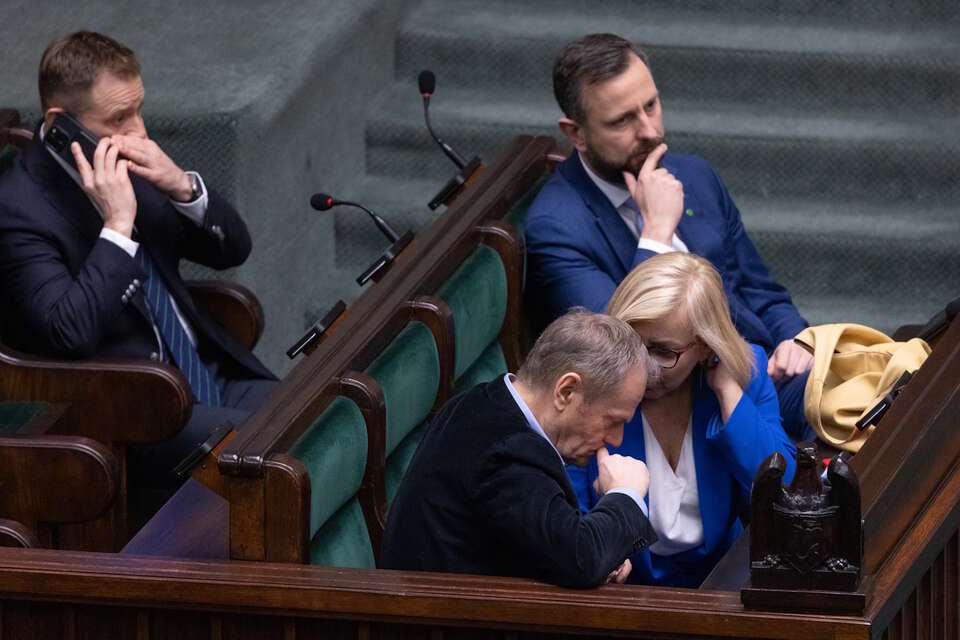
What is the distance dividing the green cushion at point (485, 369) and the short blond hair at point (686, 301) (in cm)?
60

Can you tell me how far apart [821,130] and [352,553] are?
8.33 ft

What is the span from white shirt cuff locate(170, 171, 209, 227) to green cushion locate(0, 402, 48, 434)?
0.56 m

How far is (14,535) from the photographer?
2.65 metres

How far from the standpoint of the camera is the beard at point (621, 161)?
11.4 feet

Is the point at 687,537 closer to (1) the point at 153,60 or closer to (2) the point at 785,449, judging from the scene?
(2) the point at 785,449

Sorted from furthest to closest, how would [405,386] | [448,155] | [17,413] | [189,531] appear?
[448,155] < [17,413] < [405,386] < [189,531]

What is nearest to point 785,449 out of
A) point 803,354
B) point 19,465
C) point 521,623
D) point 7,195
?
point 803,354

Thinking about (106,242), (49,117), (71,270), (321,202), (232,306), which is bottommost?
(232,306)

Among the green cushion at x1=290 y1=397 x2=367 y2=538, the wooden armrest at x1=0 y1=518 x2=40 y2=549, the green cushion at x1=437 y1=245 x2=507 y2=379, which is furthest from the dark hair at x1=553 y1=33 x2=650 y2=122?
the wooden armrest at x1=0 y1=518 x2=40 y2=549

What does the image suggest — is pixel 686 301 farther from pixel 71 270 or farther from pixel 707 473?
pixel 71 270

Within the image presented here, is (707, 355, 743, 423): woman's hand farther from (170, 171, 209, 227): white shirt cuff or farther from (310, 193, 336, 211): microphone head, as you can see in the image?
(170, 171, 209, 227): white shirt cuff

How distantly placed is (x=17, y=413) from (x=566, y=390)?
1.21 m

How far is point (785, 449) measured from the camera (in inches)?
113

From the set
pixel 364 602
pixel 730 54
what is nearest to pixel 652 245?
pixel 364 602
